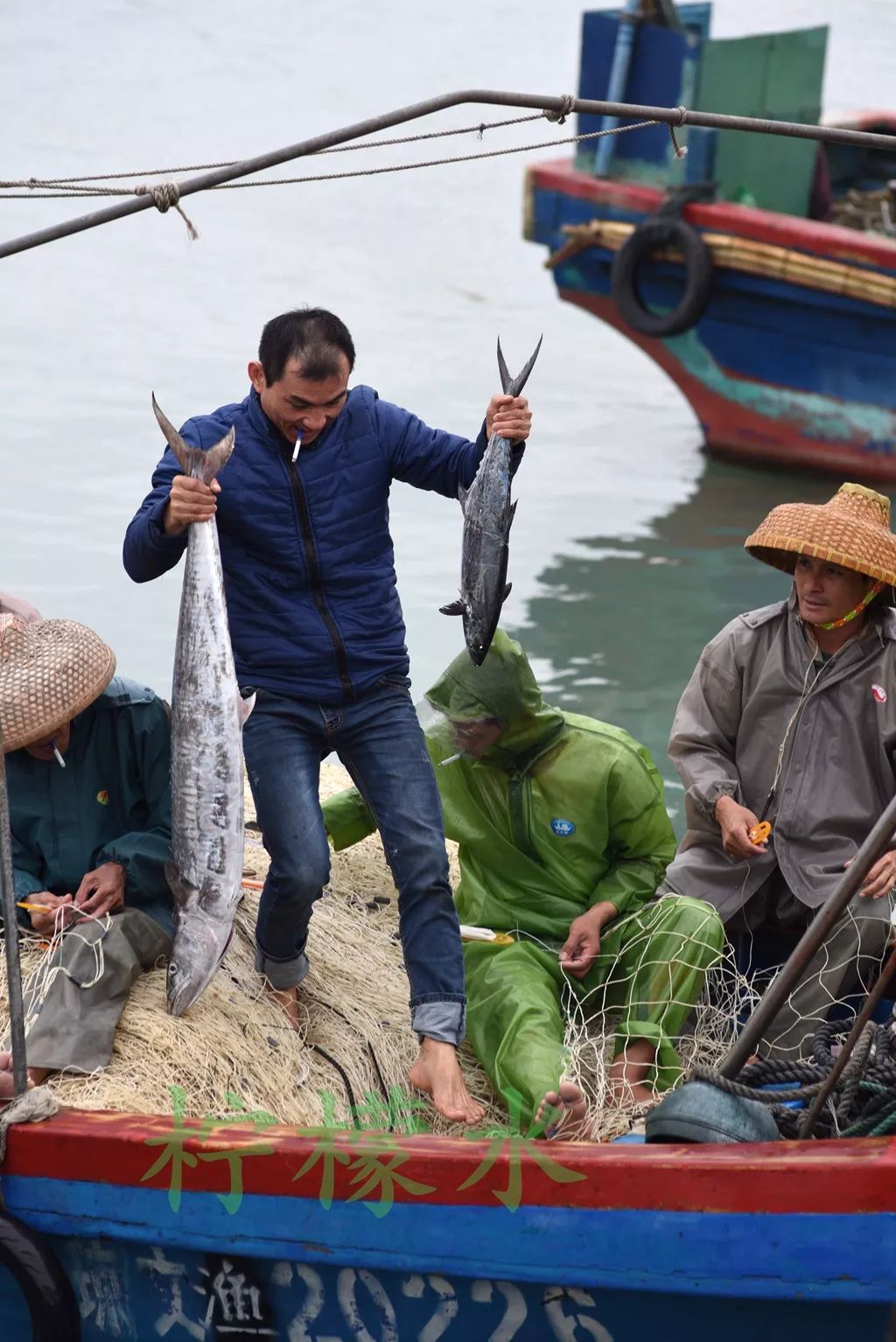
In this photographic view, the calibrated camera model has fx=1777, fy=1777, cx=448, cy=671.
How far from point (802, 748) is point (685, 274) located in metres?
7.68

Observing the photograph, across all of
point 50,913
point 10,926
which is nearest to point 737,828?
point 50,913

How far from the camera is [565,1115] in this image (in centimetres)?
381

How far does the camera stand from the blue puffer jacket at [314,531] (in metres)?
4.02

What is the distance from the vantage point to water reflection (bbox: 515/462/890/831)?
386 inches

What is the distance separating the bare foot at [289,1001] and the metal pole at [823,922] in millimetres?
1289

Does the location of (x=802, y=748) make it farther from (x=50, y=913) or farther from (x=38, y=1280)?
(x=38, y=1280)

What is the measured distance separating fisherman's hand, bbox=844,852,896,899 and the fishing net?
1.27ft

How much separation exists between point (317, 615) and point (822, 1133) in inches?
62.0

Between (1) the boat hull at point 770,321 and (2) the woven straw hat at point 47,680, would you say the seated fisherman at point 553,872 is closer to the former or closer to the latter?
(2) the woven straw hat at point 47,680

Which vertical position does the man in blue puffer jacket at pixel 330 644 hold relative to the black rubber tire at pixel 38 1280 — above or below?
above

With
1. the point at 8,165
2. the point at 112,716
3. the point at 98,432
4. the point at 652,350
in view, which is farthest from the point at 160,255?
the point at 112,716

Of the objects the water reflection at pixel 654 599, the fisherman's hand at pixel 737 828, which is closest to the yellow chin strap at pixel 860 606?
the fisherman's hand at pixel 737 828

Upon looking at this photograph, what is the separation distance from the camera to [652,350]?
1240 cm

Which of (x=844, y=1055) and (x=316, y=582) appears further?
(x=316, y=582)
